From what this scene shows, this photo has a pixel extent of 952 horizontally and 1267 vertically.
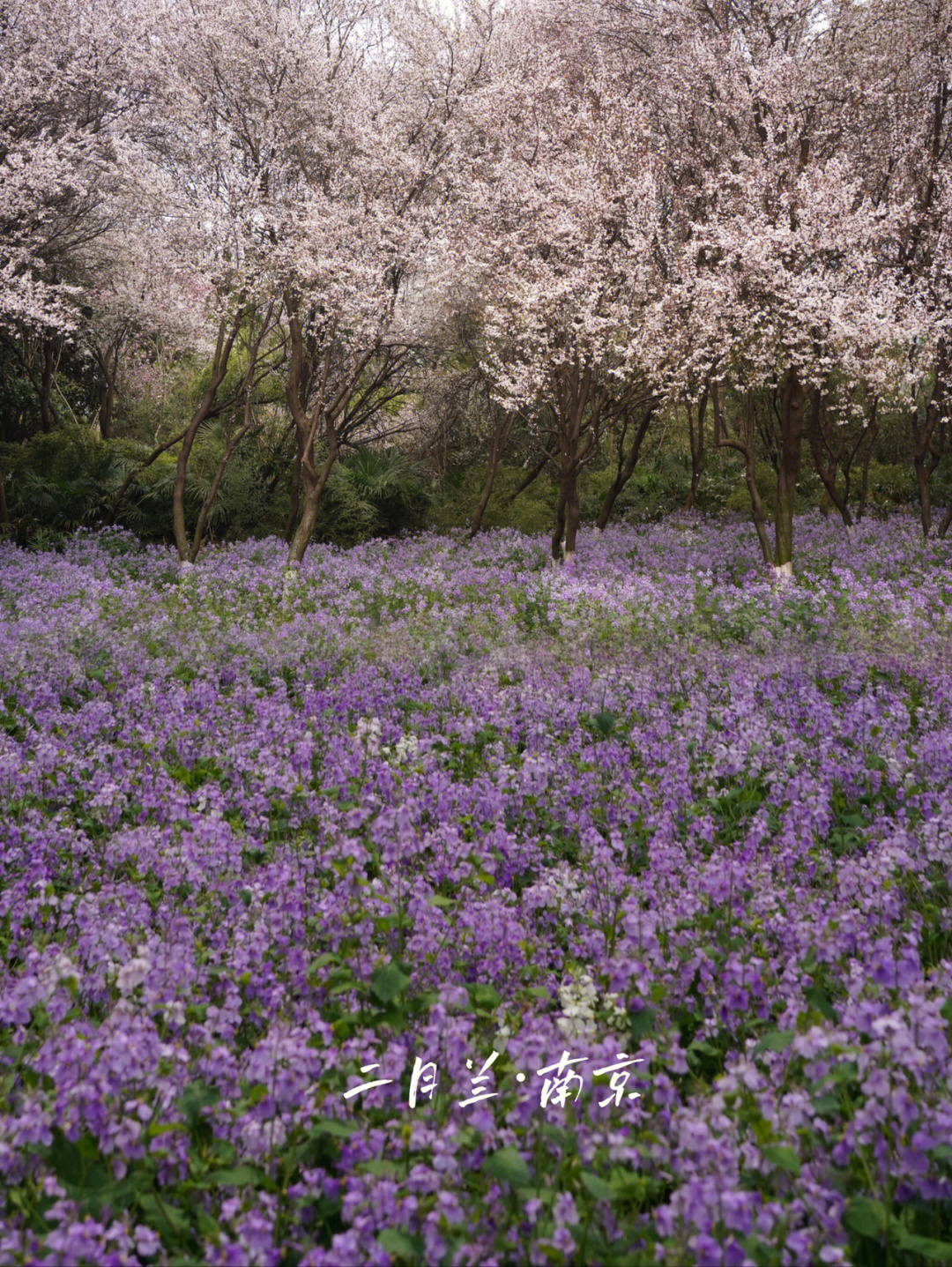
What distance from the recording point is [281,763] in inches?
238

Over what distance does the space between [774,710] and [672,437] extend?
24.1 metres

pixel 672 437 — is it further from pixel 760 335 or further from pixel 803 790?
pixel 803 790

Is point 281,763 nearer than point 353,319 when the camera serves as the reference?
Yes

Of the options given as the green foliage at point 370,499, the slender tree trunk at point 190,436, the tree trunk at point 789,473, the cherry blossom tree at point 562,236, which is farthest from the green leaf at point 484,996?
the green foliage at point 370,499

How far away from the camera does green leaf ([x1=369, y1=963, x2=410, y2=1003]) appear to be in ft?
10.5

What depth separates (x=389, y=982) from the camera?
127 inches

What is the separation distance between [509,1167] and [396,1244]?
33 centimetres

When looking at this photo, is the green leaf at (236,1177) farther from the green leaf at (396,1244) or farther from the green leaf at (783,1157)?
the green leaf at (783,1157)

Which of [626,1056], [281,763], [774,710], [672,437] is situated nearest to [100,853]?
[281,763]

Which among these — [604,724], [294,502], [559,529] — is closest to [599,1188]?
[604,724]

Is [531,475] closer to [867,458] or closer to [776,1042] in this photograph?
[867,458]

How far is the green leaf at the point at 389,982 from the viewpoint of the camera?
3186mm

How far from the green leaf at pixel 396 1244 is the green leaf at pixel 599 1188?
1.49 ft

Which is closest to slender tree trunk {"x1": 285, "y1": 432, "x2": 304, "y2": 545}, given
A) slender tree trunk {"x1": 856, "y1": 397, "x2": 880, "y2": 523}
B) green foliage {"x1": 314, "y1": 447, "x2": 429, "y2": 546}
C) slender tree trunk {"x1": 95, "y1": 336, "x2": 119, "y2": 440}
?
green foliage {"x1": 314, "y1": 447, "x2": 429, "y2": 546}
